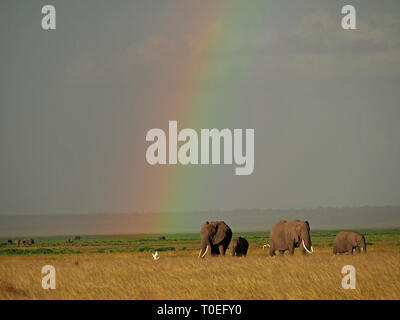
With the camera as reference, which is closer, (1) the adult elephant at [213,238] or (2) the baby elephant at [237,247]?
(2) the baby elephant at [237,247]

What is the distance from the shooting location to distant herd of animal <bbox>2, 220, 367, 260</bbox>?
4094 cm

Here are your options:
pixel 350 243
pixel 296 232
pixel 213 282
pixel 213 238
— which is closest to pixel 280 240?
pixel 296 232

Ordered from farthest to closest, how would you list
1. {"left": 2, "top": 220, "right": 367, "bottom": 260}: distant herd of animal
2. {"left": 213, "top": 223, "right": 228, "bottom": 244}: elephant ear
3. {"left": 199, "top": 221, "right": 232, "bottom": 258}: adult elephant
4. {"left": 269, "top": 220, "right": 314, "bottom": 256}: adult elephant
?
{"left": 213, "top": 223, "right": 228, "bottom": 244}: elephant ear, {"left": 199, "top": 221, "right": 232, "bottom": 258}: adult elephant, {"left": 2, "top": 220, "right": 367, "bottom": 260}: distant herd of animal, {"left": 269, "top": 220, "right": 314, "bottom": 256}: adult elephant

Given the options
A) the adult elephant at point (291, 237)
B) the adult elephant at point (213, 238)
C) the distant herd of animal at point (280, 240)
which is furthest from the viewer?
the adult elephant at point (213, 238)

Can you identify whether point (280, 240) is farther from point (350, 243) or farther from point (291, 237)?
point (350, 243)

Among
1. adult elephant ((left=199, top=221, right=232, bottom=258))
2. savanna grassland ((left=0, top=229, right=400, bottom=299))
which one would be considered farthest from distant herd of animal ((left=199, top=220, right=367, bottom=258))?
savanna grassland ((left=0, top=229, right=400, bottom=299))

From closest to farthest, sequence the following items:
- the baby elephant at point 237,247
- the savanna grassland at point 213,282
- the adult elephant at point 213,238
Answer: the savanna grassland at point 213,282
the baby elephant at point 237,247
the adult elephant at point 213,238

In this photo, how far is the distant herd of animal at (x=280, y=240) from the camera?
134ft

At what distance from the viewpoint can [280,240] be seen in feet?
142

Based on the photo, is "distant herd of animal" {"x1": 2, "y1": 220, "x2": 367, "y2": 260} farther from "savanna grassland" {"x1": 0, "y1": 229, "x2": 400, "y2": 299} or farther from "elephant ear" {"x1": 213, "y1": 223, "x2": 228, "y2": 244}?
"savanna grassland" {"x1": 0, "y1": 229, "x2": 400, "y2": 299}

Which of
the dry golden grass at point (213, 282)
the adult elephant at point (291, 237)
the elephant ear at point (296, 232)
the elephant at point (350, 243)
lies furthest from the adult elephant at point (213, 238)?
the dry golden grass at point (213, 282)

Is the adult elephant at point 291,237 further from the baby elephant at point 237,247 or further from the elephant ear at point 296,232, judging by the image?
the baby elephant at point 237,247
